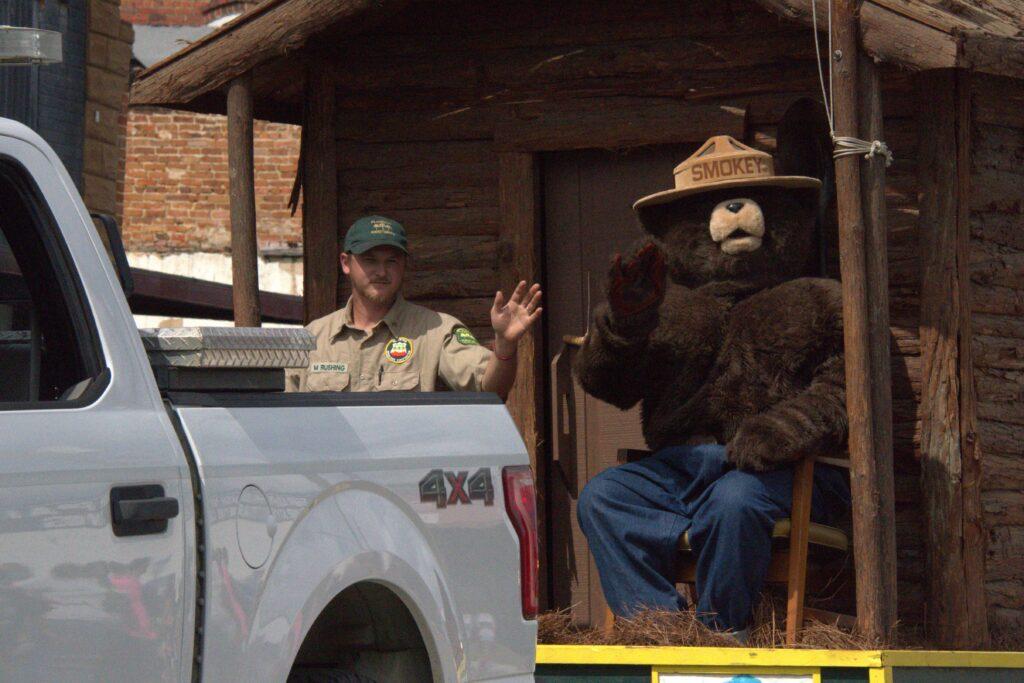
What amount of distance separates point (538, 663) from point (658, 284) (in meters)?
1.41

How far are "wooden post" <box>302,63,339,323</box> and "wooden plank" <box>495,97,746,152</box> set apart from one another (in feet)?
2.81

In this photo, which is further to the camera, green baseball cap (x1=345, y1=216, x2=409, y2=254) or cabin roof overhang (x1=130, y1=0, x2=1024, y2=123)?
green baseball cap (x1=345, y1=216, x2=409, y2=254)

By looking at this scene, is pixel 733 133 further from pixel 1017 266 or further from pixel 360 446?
pixel 360 446

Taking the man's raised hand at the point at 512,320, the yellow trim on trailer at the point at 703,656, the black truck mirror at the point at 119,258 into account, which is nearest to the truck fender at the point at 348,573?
the black truck mirror at the point at 119,258

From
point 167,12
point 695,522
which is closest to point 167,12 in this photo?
point 167,12

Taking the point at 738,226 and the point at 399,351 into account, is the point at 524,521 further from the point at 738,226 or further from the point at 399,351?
the point at 738,226

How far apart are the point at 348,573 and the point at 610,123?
4.45m

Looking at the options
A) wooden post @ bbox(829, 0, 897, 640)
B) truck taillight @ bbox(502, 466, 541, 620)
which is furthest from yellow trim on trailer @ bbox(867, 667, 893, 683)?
truck taillight @ bbox(502, 466, 541, 620)

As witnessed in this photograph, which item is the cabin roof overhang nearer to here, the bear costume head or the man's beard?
the bear costume head

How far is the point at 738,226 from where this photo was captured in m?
6.31

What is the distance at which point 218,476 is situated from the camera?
123 inches

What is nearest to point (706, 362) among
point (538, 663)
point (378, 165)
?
point (538, 663)

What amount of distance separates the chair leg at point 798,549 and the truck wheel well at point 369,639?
2341mm

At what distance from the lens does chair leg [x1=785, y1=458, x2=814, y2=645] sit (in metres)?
5.74
